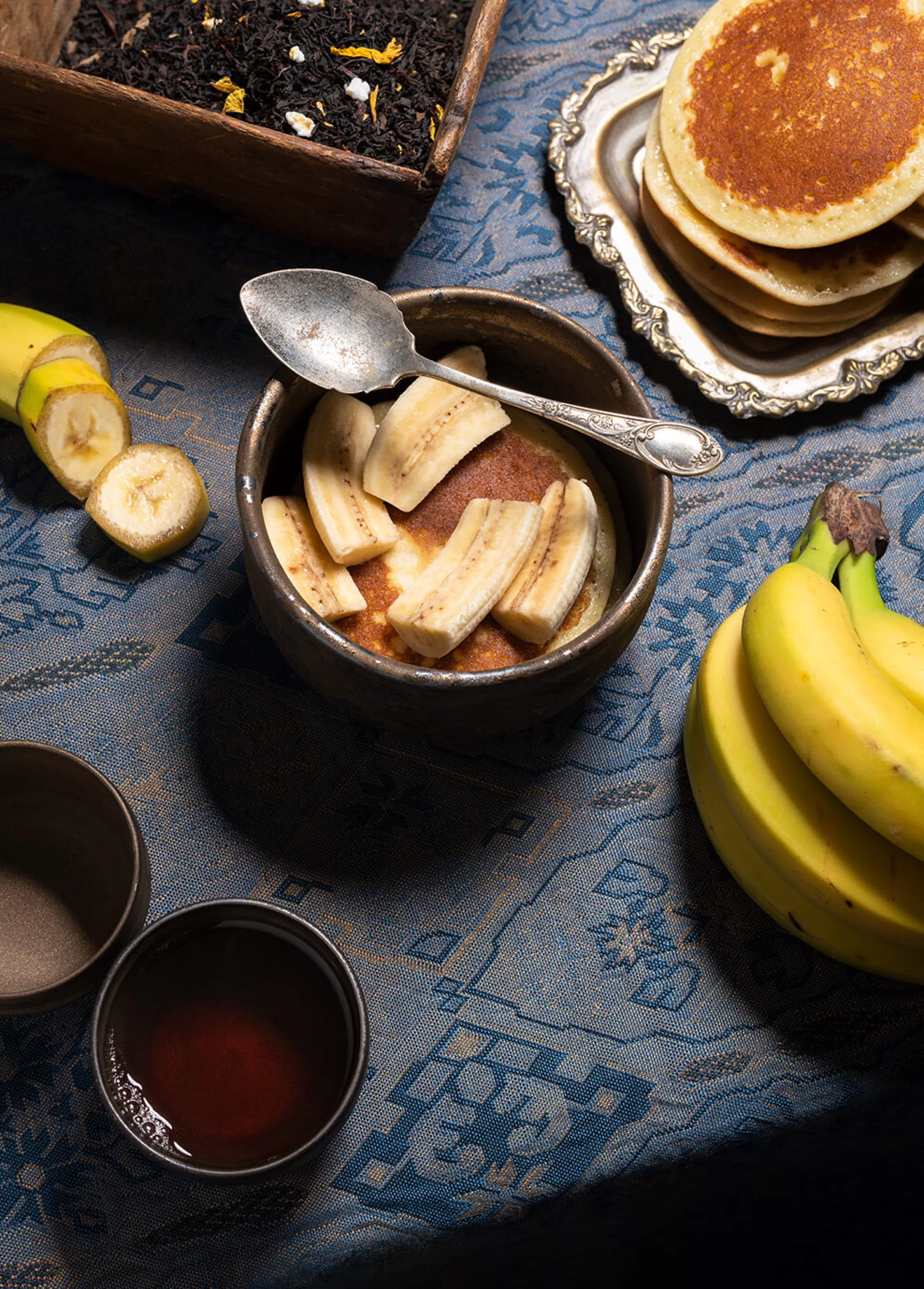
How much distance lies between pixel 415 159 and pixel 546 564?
568 mm

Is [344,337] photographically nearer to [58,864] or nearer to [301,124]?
[301,124]

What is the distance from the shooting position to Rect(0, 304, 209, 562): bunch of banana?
1148 millimetres

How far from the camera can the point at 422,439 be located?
1062 mm

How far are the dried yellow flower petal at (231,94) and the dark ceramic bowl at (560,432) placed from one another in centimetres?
43

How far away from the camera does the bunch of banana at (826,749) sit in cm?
90

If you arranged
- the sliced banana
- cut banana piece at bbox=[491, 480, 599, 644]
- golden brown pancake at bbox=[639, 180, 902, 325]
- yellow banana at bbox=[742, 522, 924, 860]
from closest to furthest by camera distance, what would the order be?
yellow banana at bbox=[742, 522, 924, 860] → cut banana piece at bbox=[491, 480, 599, 644] → the sliced banana → golden brown pancake at bbox=[639, 180, 902, 325]

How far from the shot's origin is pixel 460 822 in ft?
3.68

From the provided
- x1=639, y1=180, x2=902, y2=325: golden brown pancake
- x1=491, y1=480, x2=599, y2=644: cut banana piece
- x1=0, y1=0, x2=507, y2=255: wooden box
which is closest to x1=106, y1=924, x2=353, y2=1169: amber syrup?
x1=491, y1=480, x2=599, y2=644: cut banana piece

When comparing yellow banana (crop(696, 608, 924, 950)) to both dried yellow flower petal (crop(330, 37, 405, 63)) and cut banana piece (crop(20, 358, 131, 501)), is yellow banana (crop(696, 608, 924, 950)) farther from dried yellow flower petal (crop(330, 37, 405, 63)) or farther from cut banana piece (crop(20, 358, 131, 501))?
dried yellow flower petal (crop(330, 37, 405, 63))

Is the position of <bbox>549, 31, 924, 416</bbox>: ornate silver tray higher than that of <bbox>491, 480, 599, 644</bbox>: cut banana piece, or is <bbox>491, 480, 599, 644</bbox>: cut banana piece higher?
<bbox>549, 31, 924, 416</bbox>: ornate silver tray

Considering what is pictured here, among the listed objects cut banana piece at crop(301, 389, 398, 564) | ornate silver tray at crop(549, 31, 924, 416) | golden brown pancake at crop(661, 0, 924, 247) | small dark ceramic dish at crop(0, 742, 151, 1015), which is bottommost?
small dark ceramic dish at crop(0, 742, 151, 1015)

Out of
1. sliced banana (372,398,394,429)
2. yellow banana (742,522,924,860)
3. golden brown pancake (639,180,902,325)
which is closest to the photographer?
yellow banana (742,522,924,860)

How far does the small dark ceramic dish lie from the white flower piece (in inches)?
31.2

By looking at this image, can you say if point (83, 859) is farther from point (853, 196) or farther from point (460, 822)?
point (853, 196)
